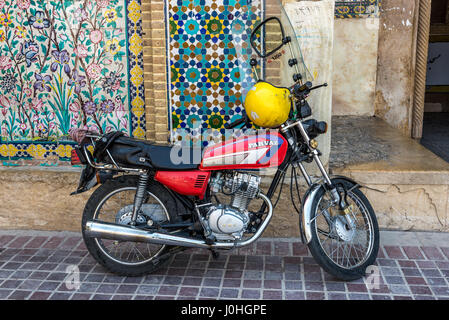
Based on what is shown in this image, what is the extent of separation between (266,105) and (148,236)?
4.27 ft

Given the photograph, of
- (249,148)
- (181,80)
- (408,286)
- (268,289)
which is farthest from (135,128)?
(408,286)

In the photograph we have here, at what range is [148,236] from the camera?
4332mm

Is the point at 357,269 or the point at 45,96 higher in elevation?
the point at 45,96

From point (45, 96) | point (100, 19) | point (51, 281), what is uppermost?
point (100, 19)

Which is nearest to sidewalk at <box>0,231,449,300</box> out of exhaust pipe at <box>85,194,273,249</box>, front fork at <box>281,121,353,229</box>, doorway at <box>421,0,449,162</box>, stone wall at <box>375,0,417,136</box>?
exhaust pipe at <box>85,194,273,249</box>

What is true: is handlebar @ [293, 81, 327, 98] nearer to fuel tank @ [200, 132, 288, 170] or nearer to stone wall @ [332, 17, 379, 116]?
fuel tank @ [200, 132, 288, 170]

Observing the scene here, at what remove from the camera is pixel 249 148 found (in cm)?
425

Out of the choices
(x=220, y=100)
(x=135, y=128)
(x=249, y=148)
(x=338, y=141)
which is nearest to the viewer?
(x=249, y=148)

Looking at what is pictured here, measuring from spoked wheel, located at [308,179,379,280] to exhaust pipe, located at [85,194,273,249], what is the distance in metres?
0.41

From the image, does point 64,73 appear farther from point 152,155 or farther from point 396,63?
point 396,63

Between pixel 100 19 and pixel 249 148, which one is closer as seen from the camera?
pixel 249 148

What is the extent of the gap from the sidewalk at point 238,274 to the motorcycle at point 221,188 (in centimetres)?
18
